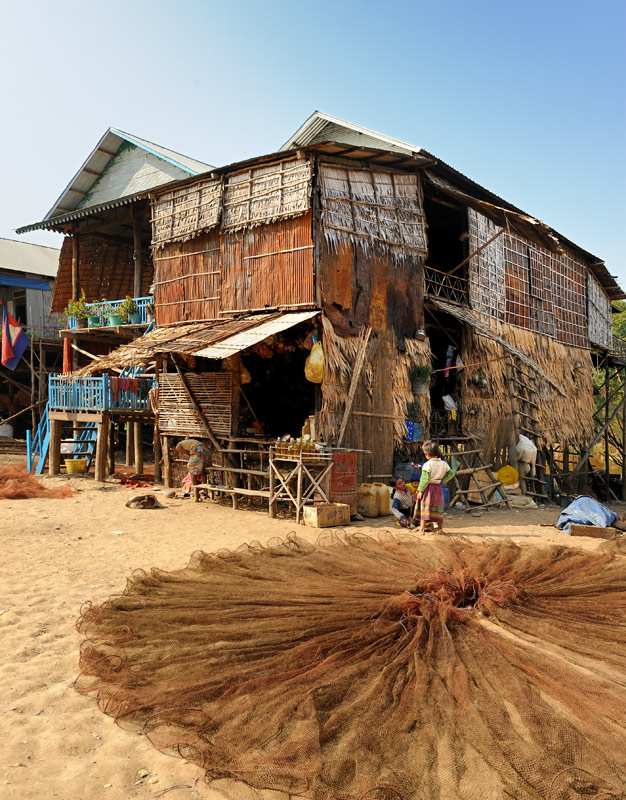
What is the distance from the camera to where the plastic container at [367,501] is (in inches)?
438

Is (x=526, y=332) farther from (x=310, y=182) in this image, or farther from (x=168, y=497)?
(x=168, y=497)

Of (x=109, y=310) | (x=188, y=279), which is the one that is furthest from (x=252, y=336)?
(x=109, y=310)

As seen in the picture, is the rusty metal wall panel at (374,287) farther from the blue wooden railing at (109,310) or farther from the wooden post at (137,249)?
the wooden post at (137,249)

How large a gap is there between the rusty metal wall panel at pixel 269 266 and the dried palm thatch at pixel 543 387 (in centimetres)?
487

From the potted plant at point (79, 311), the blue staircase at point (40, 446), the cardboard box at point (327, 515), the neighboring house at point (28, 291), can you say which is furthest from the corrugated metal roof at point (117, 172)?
the cardboard box at point (327, 515)

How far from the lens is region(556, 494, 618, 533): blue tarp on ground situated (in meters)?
9.88

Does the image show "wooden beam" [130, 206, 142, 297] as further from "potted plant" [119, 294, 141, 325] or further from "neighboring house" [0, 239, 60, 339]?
"neighboring house" [0, 239, 60, 339]

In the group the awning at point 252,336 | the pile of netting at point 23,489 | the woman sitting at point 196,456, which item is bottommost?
the pile of netting at point 23,489

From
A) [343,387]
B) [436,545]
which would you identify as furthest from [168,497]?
[436,545]

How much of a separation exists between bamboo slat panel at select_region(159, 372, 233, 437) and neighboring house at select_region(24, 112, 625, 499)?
0.15 feet

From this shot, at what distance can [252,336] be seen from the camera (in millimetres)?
10578

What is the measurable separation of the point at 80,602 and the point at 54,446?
37.4 ft

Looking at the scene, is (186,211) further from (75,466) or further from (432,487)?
Result: (432,487)

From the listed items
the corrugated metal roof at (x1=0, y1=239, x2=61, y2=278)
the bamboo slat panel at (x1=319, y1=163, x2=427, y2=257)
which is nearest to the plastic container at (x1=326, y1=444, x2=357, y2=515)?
the bamboo slat panel at (x1=319, y1=163, x2=427, y2=257)
